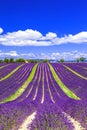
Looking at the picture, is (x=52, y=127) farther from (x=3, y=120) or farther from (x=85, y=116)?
(x=85, y=116)

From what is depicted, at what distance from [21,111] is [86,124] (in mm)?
3442

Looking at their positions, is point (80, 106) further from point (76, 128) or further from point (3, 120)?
point (3, 120)

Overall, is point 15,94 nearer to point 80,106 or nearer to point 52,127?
point 80,106

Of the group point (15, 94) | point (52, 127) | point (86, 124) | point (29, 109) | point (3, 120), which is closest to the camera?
point (52, 127)

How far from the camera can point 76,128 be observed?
1334 centimetres

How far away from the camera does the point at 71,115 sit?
1577cm

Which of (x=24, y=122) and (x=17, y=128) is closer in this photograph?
(x=17, y=128)

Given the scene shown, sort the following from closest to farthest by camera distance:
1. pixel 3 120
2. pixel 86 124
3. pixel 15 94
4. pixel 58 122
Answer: pixel 58 122 → pixel 3 120 → pixel 86 124 → pixel 15 94

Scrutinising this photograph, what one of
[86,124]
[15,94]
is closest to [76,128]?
[86,124]

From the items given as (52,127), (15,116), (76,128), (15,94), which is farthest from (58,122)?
(15,94)

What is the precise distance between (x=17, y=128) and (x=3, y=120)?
0.74 m

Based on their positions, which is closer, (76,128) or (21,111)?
(76,128)

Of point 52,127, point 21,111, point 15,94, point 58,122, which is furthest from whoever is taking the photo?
point 15,94

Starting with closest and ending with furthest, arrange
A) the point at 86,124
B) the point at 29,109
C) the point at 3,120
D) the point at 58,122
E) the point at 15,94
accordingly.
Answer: the point at 58,122 → the point at 3,120 → the point at 86,124 → the point at 29,109 → the point at 15,94
